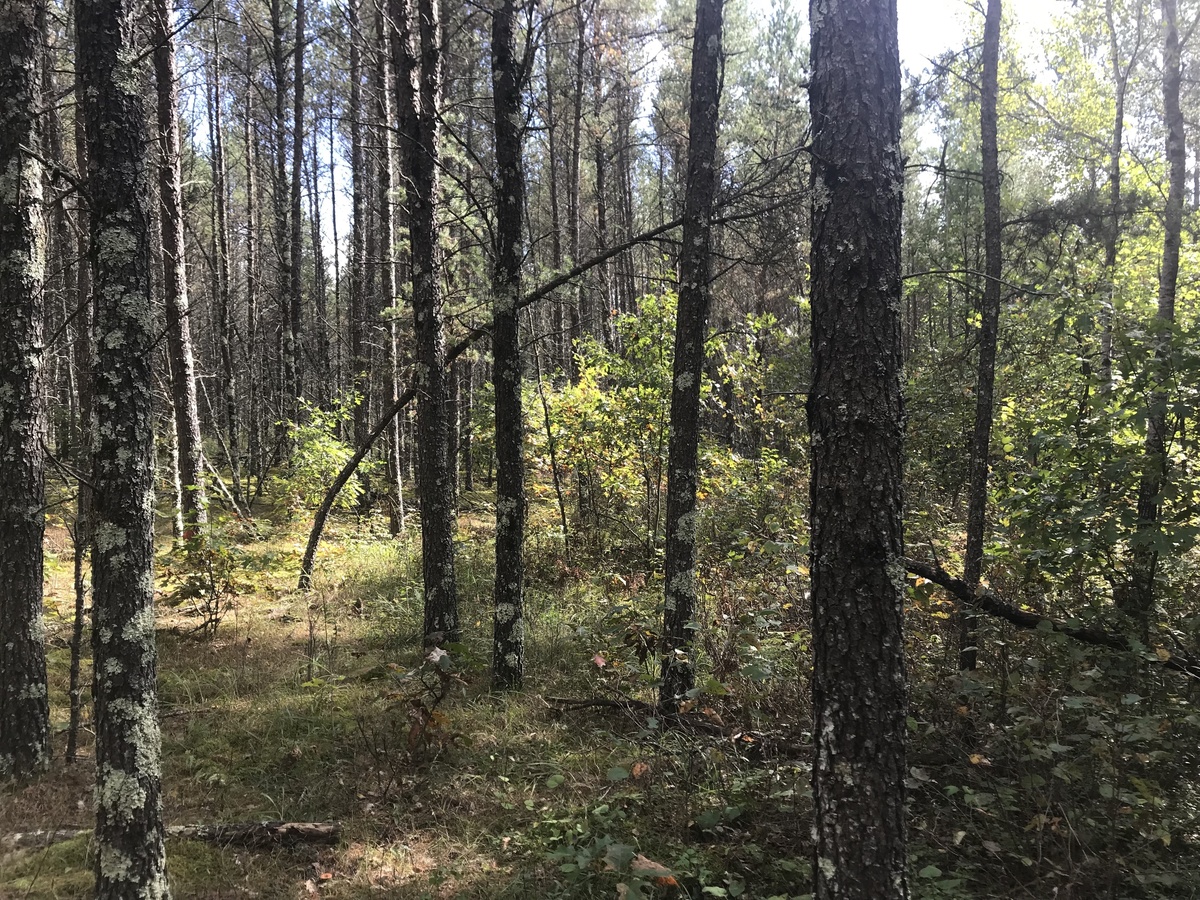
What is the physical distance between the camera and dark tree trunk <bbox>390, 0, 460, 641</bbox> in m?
6.35

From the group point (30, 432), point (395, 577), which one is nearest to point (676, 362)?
point (30, 432)

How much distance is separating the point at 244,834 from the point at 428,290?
4.75 m

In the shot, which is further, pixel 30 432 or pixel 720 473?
pixel 720 473

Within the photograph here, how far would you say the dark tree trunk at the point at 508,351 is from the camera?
223 inches

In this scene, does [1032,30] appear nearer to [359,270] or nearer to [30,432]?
[359,270]

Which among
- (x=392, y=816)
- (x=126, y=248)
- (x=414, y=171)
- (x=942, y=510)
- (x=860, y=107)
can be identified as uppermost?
(x=414, y=171)

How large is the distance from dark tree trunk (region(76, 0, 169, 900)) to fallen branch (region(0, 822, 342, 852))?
797 millimetres

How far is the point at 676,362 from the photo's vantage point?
5.50m

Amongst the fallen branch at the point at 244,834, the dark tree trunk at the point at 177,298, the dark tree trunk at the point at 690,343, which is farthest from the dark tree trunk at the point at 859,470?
the dark tree trunk at the point at 177,298

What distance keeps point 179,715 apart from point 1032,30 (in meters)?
21.5

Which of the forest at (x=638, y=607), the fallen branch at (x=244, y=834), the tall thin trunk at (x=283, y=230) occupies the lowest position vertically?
the fallen branch at (x=244, y=834)

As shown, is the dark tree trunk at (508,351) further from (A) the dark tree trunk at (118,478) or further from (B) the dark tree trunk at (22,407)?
(B) the dark tree trunk at (22,407)

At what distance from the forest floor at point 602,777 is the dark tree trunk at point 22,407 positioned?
53cm

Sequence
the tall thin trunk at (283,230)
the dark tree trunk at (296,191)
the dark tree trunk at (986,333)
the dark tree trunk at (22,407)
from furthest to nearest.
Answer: the tall thin trunk at (283,230)
the dark tree trunk at (296,191)
the dark tree trunk at (986,333)
the dark tree trunk at (22,407)
